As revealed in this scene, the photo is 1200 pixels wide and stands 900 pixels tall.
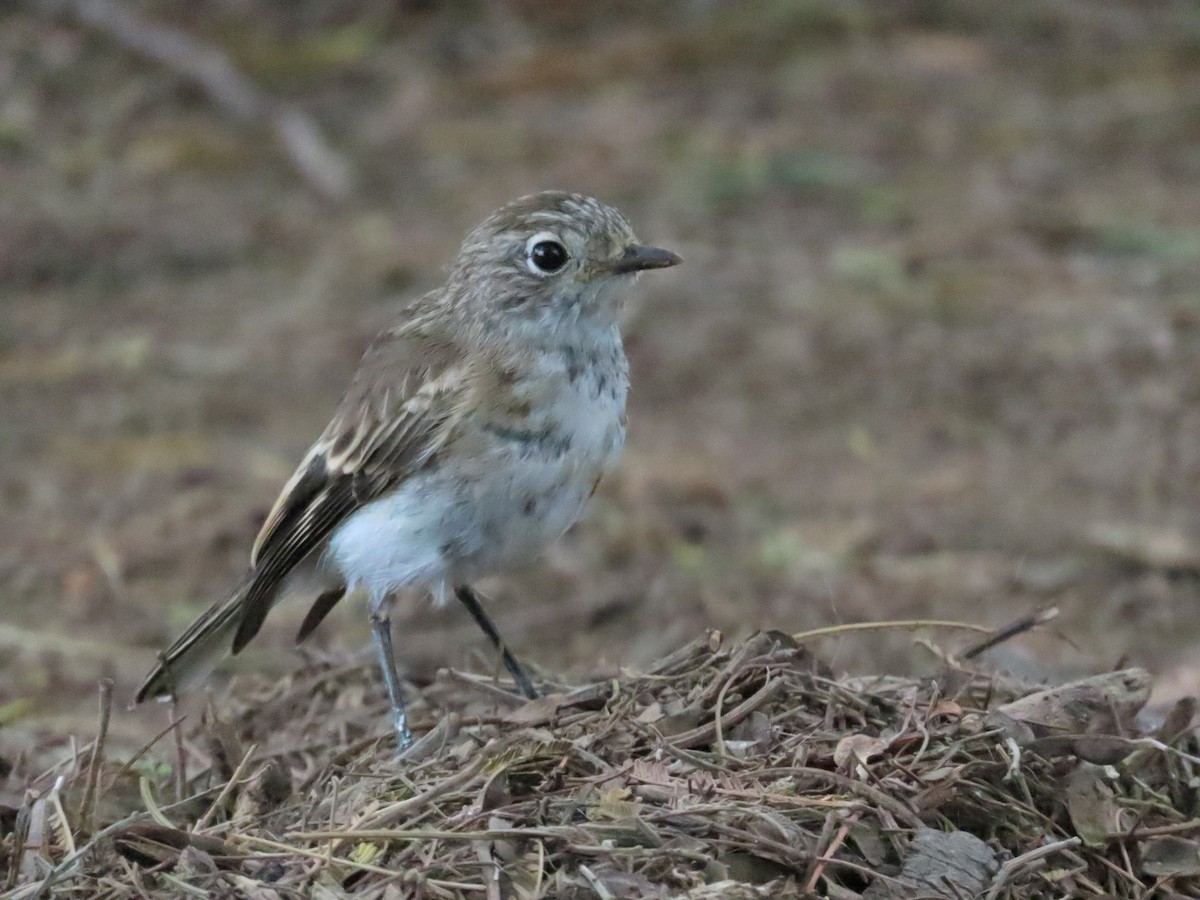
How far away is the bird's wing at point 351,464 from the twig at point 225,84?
779cm

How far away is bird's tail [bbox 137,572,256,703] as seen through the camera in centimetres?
586

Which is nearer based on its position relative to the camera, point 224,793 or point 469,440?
point 224,793

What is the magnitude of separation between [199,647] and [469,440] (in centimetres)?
137

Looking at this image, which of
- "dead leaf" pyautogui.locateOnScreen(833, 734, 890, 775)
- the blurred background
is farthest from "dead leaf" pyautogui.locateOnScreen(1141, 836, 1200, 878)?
the blurred background

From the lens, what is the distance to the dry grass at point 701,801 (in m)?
4.08

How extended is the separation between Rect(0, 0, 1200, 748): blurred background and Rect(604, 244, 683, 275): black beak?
1.41 metres

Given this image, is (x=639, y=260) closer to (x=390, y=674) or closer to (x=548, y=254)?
(x=548, y=254)

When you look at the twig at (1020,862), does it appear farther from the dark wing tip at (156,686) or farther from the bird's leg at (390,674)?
the dark wing tip at (156,686)

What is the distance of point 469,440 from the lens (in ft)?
17.5

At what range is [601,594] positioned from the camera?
26.3 feet

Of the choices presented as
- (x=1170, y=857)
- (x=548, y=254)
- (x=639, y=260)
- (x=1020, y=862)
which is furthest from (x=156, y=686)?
(x=1170, y=857)

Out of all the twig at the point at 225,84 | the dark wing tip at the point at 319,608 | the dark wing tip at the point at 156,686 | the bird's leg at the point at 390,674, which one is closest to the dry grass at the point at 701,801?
the bird's leg at the point at 390,674

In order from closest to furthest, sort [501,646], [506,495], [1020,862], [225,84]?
1. [1020,862]
2. [506,495]
3. [501,646]
4. [225,84]

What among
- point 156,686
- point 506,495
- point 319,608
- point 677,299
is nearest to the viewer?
point 506,495
